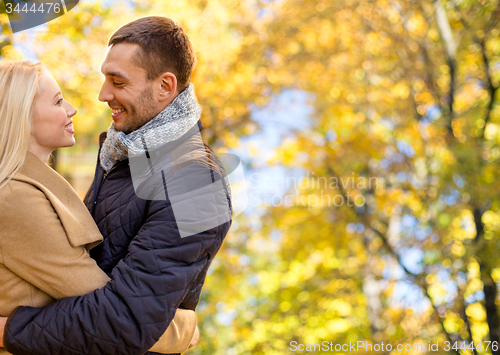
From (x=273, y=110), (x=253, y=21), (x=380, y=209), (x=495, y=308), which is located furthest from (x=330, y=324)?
(x=253, y=21)

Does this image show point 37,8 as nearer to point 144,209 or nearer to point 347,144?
point 144,209

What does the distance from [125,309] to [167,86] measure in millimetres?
625

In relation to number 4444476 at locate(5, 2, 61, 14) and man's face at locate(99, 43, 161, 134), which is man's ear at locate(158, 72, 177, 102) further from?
number 4444476 at locate(5, 2, 61, 14)

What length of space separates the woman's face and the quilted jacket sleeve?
1.30 feet

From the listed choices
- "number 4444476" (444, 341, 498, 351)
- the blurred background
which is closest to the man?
the blurred background

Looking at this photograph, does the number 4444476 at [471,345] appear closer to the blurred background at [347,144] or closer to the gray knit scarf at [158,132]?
the blurred background at [347,144]

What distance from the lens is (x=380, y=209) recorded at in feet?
14.3

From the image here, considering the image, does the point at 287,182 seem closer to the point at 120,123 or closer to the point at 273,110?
the point at 273,110

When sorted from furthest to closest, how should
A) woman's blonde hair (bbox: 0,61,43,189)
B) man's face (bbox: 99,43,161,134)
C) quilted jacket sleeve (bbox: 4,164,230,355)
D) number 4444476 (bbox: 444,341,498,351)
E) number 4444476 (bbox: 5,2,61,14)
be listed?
number 4444476 (bbox: 444,341,498,351), number 4444476 (bbox: 5,2,61,14), man's face (bbox: 99,43,161,134), woman's blonde hair (bbox: 0,61,43,189), quilted jacket sleeve (bbox: 4,164,230,355)

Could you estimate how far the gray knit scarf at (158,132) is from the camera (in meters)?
1.13

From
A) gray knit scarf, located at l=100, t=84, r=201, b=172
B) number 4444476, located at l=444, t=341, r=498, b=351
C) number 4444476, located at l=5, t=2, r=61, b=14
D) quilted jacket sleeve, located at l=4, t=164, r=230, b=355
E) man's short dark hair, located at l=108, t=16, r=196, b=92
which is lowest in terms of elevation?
number 4444476, located at l=444, t=341, r=498, b=351

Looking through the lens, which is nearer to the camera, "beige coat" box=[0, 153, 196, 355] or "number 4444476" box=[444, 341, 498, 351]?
"beige coat" box=[0, 153, 196, 355]

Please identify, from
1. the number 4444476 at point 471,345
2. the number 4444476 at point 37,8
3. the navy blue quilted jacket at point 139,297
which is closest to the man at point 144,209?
the navy blue quilted jacket at point 139,297

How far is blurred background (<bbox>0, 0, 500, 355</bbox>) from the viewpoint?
3.38m
